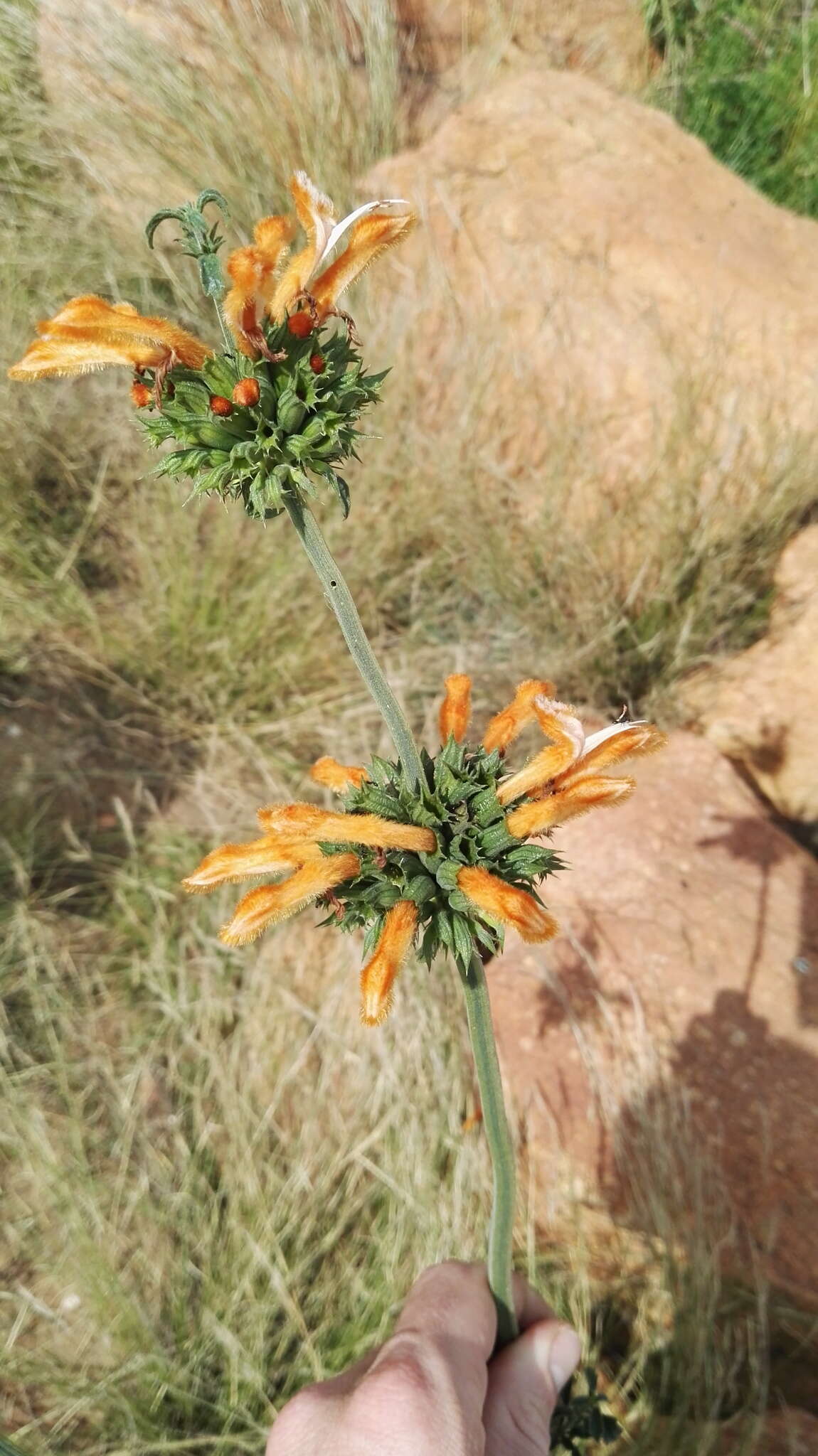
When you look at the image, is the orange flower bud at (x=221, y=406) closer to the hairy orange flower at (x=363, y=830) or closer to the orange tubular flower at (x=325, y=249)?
the orange tubular flower at (x=325, y=249)

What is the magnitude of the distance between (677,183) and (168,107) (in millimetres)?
2164

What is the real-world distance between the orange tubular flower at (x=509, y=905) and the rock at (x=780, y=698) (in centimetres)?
208

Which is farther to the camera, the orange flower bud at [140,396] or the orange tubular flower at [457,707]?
the orange tubular flower at [457,707]

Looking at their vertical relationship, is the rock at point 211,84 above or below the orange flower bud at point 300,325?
above

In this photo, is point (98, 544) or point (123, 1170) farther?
point (98, 544)

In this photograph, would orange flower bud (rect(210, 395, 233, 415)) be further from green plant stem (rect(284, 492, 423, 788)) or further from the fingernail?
the fingernail

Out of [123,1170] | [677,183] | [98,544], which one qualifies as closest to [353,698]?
[98,544]

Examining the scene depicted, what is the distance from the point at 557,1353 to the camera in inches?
53.6

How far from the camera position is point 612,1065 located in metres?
2.18

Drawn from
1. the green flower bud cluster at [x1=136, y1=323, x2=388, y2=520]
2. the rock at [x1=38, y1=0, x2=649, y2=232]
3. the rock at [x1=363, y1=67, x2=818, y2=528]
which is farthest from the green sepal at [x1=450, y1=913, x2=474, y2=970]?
the rock at [x1=38, y1=0, x2=649, y2=232]

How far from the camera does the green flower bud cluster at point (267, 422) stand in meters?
0.81

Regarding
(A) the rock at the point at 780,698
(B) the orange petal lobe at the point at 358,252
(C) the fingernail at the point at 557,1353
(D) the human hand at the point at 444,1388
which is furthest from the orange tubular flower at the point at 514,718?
(A) the rock at the point at 780,698

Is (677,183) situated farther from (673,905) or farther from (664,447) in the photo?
(673,905)

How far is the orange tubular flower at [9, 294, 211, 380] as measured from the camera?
86 centimetres
